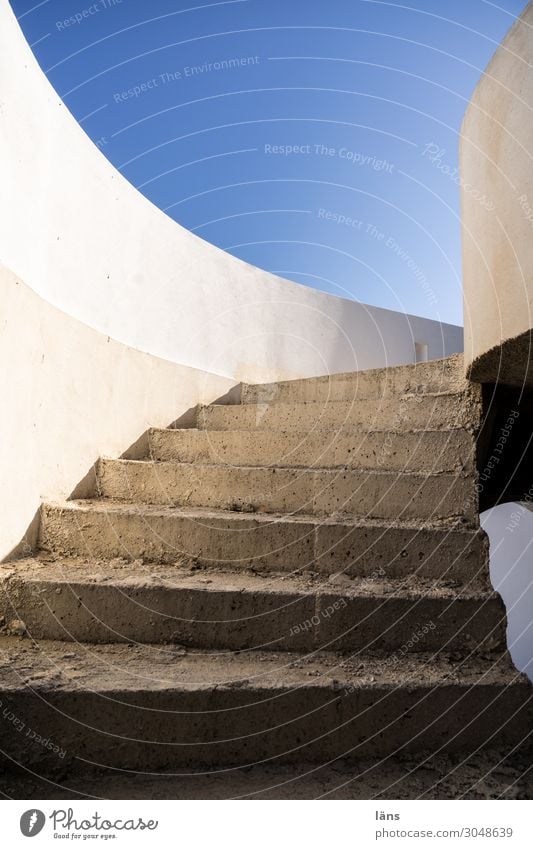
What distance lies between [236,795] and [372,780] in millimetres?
259

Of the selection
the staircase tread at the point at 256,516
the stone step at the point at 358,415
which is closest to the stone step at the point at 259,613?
the staircase tread at the point at 256,516


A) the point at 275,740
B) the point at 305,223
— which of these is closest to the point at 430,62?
the point at 305,223

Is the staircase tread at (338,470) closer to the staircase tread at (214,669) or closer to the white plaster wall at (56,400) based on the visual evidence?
the white plaster wall at (56,400)

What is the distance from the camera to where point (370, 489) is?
150cm

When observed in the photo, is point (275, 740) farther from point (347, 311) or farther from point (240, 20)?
point (347, 311)

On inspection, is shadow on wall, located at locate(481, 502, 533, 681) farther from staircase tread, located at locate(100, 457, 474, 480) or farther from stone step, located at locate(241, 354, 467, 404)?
staircase tread, located at locate(100, 457, 474, 480)

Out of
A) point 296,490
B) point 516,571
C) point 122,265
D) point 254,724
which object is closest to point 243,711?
point 254,724

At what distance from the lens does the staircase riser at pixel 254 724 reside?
0.98 meters

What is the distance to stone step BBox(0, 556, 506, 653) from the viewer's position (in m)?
1.19

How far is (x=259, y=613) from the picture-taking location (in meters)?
1.22

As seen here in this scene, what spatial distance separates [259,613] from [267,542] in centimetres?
22

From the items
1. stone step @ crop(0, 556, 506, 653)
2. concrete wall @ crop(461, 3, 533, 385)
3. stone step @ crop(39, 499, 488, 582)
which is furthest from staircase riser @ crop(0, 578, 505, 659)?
concrete wall @ crop(461, 3, 533, 385)

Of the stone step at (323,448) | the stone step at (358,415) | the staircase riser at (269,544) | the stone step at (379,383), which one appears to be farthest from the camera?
the stone step at (379,383)
